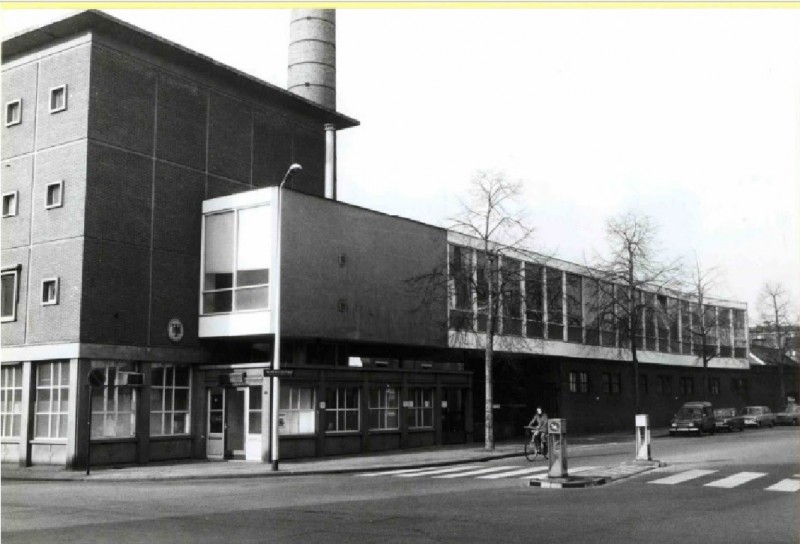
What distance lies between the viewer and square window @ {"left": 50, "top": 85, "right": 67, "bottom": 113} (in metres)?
28.0

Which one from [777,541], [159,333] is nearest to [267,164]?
[159,333]

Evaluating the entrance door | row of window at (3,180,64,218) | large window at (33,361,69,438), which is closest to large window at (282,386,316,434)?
the entrance door

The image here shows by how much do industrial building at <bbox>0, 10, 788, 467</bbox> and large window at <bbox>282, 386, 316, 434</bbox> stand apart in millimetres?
69

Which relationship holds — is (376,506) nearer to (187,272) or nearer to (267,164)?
(187,272)

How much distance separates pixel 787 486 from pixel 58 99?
80.5ft

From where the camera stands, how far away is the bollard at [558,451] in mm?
19625

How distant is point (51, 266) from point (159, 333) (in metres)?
4.08

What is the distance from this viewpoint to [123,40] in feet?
93.3

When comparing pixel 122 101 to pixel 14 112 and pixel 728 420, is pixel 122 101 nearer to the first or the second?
pixel 14 112

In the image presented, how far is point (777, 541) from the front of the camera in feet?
36.7

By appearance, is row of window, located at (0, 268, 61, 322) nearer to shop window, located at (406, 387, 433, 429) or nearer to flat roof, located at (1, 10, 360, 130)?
flat roof, located at (1, 10, 360, 130)

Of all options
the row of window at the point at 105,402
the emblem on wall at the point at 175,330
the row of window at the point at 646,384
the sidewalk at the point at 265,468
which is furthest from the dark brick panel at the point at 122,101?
the row of window at the point at 646,384

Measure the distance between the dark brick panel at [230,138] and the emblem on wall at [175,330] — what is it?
5.87m

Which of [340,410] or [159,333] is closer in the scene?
[159,333]
